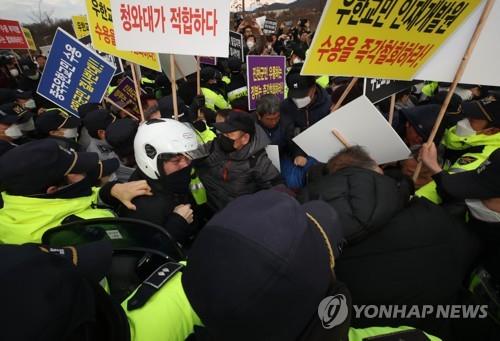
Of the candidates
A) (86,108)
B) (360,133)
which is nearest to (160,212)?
(360,133)

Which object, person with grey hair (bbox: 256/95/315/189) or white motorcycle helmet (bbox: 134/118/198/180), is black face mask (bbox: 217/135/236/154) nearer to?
white motorcycle helmet (bbox: 134/118/198/180)

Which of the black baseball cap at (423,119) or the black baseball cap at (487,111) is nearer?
the black baseball cap at (487,111)

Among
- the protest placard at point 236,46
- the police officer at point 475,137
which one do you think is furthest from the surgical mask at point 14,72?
the police officer at point 475,137

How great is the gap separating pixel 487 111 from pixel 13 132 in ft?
18.4

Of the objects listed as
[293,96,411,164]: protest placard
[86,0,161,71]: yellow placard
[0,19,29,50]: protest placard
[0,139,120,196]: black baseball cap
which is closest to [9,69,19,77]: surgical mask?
[0,19,29,50]: protest placard

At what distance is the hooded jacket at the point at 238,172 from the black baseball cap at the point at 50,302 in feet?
6.40

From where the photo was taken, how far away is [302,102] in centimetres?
410

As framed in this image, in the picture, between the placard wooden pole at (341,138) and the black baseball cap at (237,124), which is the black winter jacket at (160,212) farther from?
the placard wooden pole at (341,138)

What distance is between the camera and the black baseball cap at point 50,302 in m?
0.66

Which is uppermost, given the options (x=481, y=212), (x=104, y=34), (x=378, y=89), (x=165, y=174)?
(x=104, y=34)

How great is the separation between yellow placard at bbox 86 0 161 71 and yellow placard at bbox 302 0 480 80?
190 centimetres

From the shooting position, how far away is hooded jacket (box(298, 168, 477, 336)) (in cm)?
130

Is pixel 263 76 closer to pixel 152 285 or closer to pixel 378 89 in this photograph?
pixel 378 89

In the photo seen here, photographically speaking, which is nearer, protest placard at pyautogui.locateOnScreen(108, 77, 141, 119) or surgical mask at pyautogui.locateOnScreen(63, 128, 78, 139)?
surgical mask at pyautogui.locateOnScreen(63, 128, 78, 139)
